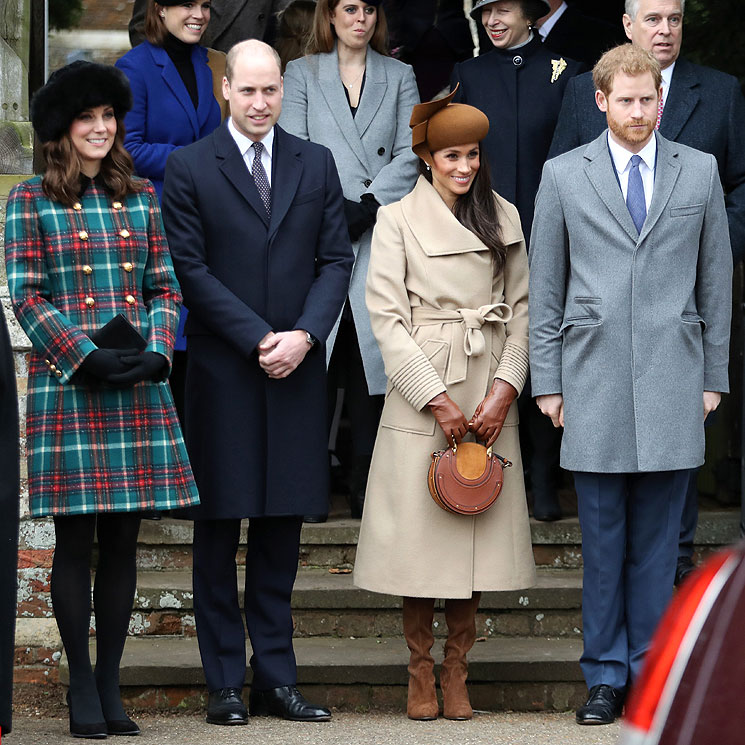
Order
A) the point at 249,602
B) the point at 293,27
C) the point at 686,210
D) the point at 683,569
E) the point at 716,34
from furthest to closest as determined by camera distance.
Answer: the point at 716,34 → the point at 293,27 → the point at 683,569 → the point at 249,602 → the point at 686,210

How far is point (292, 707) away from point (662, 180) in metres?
2.13

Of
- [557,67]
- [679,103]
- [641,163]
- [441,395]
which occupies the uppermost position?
[557,67]

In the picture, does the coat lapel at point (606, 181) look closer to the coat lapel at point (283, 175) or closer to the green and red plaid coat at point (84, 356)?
the coat lapel at point (283, 175)

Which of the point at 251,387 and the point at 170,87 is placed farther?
the point at 170,87

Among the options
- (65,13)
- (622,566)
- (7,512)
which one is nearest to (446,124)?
(622,566)

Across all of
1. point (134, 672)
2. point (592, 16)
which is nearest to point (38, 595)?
point (134, 672)

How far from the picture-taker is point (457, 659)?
4.95 meters

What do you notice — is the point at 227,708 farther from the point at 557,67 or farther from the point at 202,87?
the point at 557,67

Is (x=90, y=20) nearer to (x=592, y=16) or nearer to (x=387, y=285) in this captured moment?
(x=592, y=16)

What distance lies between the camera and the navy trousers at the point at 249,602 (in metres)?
4.91

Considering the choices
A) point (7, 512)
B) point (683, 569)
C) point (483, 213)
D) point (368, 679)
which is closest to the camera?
point (7, 512)

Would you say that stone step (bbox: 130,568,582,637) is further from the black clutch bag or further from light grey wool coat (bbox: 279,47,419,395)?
the black clutch bag

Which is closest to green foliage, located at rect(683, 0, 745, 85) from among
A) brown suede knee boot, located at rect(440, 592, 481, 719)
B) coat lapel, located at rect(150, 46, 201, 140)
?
coat lapel, located at rect(150, 46, 201, 140)

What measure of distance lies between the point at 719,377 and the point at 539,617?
1346mm
